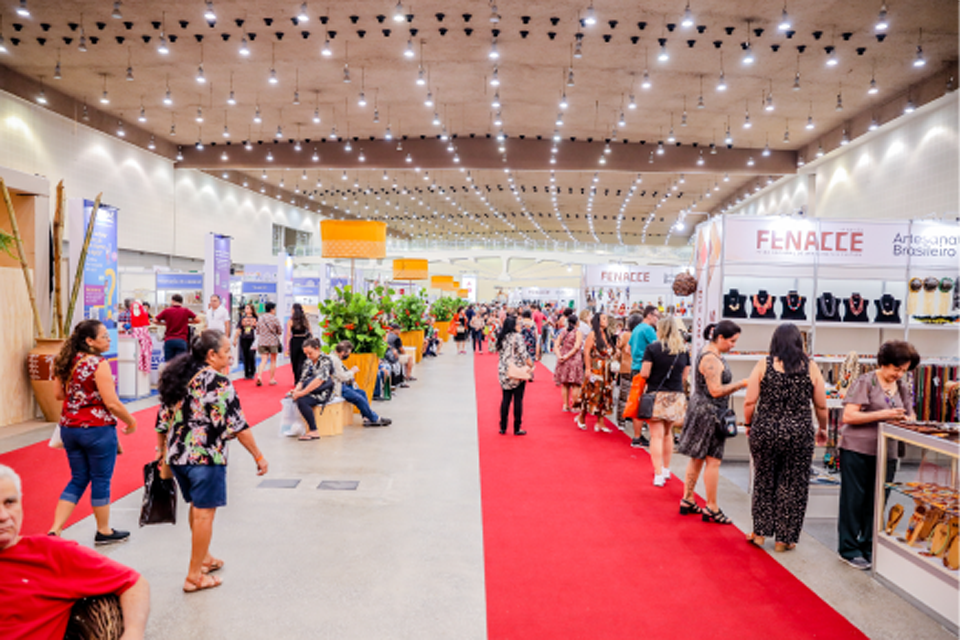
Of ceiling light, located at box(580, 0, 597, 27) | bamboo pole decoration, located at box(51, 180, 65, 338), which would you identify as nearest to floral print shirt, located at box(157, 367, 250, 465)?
bamboo pole decoration, located at box(51, 180, 65, 338)

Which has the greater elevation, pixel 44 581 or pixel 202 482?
pixel 44 581

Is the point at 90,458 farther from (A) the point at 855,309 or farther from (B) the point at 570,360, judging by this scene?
(A) the point at 855,309

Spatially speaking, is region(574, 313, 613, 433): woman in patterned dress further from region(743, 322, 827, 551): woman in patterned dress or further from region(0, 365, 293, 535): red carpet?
region(0, 365, 293, 535): red carpet

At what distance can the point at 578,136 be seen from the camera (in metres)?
20.1

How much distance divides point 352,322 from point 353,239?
113 cm

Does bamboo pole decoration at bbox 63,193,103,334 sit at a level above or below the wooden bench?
above

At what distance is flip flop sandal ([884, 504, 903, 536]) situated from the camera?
3385 millimetres

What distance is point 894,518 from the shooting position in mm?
3428

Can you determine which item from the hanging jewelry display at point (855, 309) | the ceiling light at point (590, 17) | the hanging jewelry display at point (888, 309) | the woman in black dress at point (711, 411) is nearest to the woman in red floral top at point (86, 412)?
the woman in black dress at point (711, 411)

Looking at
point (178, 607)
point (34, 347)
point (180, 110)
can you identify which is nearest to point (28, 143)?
point (180, 110)

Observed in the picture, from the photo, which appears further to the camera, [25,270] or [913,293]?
[25,270]

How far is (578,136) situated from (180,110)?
41.4 feet

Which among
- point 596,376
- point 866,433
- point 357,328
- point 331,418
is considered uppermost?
A: point 357,328

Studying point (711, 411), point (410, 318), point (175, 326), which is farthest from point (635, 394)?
point (410, 318)
